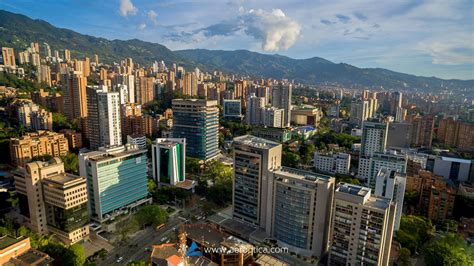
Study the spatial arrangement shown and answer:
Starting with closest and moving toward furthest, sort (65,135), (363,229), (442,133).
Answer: (363,229)
(65,135)
(442,133)

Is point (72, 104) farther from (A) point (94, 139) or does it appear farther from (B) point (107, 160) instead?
(B) point (107, 160)

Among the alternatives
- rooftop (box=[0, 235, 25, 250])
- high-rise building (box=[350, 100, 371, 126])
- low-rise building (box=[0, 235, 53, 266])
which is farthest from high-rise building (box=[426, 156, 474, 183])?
rooftop (box=[0, 235, 25, 250])

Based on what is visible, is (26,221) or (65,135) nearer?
(26,221)

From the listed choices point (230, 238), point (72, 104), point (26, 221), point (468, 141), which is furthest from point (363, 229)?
point (72, 104)

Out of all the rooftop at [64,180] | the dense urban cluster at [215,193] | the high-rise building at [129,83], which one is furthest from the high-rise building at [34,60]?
the rooftop at [64,180]

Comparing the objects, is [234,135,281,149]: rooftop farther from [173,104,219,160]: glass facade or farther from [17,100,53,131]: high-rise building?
[17,100,53,131]: high-rise building

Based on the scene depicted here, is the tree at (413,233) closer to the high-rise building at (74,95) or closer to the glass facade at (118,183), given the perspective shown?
the glass facade at (118,183)

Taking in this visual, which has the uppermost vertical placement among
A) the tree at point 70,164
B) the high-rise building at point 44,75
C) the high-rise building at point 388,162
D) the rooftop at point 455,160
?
the high-rise building at point 44,75
